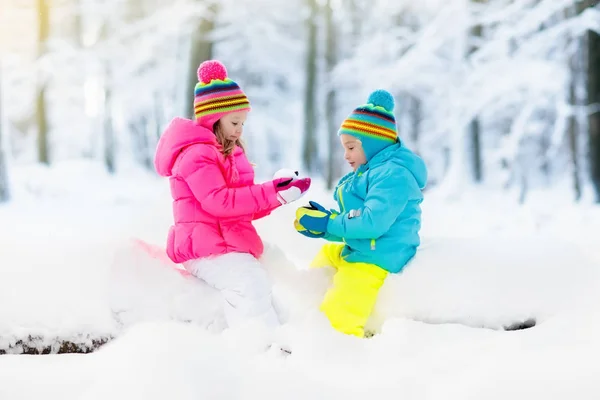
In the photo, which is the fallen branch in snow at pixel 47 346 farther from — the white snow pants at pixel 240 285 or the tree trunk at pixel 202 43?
the tree trunk at pixel 202 43

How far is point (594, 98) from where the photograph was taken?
7.65m

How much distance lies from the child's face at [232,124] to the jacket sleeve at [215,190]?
0.60 feet

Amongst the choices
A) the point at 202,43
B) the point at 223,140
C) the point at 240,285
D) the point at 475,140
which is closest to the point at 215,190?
the point at 223,140

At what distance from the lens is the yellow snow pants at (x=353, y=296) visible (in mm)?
2498

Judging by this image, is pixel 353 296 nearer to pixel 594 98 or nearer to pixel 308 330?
pixel 308 330

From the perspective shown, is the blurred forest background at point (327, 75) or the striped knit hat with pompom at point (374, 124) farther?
the blurred forest background at point (327, 75)

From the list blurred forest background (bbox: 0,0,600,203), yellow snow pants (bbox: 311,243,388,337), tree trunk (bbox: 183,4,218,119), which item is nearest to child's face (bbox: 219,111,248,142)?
yellow snow pants (bbox: 311,243,388,337)

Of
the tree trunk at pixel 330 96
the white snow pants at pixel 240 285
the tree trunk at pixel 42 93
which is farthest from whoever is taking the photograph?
the tree trunk at pixel 42 93

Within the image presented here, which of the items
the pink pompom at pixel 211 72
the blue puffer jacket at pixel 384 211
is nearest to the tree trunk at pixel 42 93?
the pink pompom at pixel 211 72

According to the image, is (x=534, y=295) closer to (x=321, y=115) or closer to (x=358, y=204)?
(x=358, y=204)

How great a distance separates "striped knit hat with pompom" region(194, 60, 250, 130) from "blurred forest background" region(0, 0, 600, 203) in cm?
665

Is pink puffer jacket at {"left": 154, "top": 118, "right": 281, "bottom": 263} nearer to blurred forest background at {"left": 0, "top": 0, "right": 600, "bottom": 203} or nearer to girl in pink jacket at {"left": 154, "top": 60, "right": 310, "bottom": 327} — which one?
girl in pink jacket at {"left": 154, "top": 60, "right": 310, "bottom": 327}

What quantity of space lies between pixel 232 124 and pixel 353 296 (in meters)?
1.08

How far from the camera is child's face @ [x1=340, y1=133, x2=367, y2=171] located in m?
2.80
